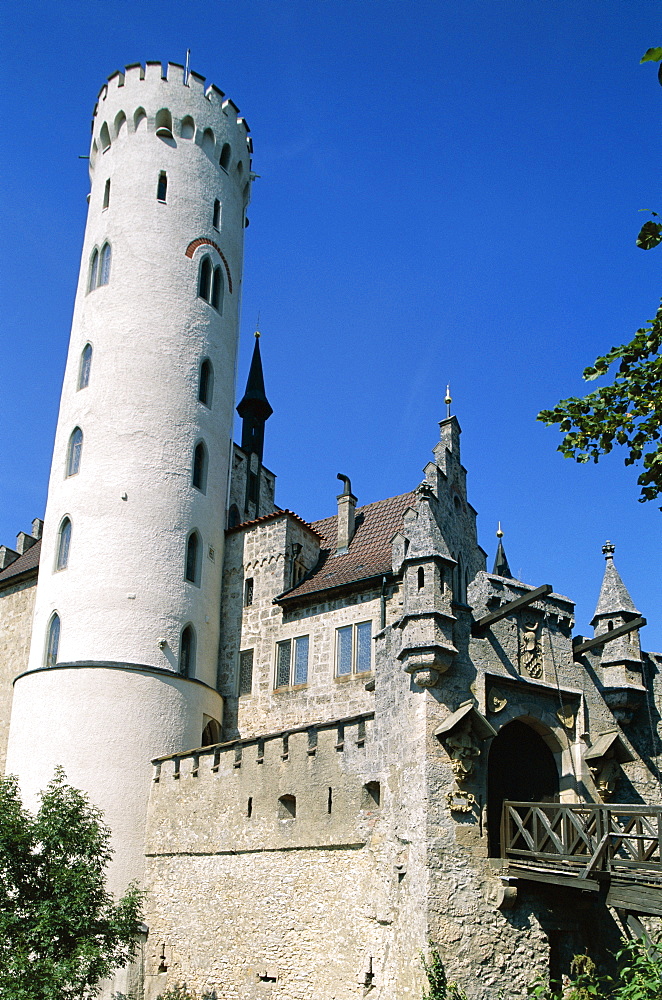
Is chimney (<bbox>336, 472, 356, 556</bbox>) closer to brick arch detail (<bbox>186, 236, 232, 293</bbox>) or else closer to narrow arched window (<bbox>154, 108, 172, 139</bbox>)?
brick arch detail (<bbox>186, 236, 232, 293</bbox>)

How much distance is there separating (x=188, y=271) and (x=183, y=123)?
5.46 m

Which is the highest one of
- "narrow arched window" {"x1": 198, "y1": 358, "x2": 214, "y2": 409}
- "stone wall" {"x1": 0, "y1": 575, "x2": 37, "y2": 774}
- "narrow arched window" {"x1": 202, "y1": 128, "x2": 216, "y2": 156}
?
"narrow arched window" {"x1": 202, "y1": 128, "x2": 216, "y2": 156}

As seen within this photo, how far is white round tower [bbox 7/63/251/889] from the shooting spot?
26688mm

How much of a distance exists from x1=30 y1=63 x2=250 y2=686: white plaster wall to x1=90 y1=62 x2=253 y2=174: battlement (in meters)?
0.05

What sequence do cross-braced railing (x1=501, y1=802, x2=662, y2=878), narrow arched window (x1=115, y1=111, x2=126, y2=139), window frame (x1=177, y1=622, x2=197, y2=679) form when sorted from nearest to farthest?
cross-braced railing (x1=501, y1=802, x2=662, y2=878), window frame (x1=177, y1=622, x2=197, y2=679), narrow arched window (x1=115, y1=111, x2=126, y2=139)

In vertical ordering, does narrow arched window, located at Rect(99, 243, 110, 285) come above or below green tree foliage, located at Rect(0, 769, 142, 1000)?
above

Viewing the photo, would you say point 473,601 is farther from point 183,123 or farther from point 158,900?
point 183,123

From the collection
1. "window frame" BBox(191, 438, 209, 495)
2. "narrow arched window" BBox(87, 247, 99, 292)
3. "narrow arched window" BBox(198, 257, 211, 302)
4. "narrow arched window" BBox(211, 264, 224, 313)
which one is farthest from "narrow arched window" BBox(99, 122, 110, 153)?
"window frame" BBox(191, 438, 209, 495)

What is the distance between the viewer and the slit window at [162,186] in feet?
107

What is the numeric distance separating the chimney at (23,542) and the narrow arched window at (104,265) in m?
11.8

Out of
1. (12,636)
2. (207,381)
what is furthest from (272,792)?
(12,636)

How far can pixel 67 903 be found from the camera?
68.5ft

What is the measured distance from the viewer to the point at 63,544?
97.0ft

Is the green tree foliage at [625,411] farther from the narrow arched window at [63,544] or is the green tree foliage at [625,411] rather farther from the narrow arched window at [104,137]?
the narrow arched window at [104,137]
